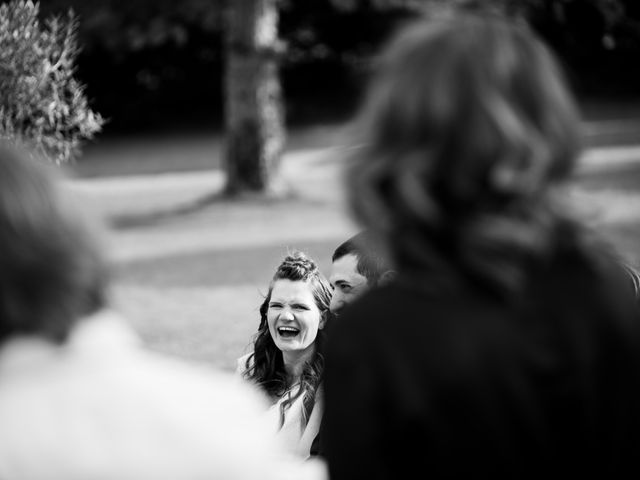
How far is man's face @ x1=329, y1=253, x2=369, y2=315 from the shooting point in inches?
145

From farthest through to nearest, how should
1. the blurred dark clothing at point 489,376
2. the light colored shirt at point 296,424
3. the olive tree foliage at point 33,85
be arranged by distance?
the olive tree foliage at point 33,85 → the light colored shirt at point 296,424 → the blurred dark clothing at point 489,376

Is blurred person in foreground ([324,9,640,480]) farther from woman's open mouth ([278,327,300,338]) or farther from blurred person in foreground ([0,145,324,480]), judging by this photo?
woman's open mouth ([278,327,300,338])

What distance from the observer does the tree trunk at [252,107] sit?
1574 centimetres

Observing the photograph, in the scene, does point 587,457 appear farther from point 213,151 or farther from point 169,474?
point 213,151

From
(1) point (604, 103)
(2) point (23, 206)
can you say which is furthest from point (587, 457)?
(1) point (604, 103)

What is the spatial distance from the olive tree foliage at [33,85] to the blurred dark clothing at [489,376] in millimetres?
3556

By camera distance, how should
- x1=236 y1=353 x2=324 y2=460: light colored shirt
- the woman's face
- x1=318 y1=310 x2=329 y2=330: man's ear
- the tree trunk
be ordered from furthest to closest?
1. the tree trunk
2. x1=318 y1=310 x2=329 y2=330: man's ear
3. the woman's face
4. x1=236 y1=353 x2=324 y2=460: light colored shirt

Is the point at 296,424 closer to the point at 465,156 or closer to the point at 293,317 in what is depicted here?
the point at 293,317

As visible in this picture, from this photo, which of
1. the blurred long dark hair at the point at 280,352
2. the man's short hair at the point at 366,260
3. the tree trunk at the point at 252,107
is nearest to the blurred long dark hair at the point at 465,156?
the man's short hair at the point at 366,260

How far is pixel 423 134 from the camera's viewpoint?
157cm

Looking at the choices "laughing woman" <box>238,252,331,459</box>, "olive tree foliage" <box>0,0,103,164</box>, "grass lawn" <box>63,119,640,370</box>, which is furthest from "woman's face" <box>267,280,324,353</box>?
"olive tree foliage" <box>0,0,103,164</box>

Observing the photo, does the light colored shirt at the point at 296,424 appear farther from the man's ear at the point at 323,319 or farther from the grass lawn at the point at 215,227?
the grass lawn at the point at 215,227

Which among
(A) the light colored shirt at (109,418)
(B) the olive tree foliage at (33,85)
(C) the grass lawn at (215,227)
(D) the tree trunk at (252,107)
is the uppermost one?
(B) the olive tree foliage at (33,85)

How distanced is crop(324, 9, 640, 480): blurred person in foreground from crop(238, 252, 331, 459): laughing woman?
2.06 meters
